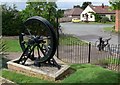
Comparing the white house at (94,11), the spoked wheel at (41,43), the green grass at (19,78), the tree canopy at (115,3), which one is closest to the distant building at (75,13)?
the white house at (94,11)

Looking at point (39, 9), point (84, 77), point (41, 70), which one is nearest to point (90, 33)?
point (39, 9)

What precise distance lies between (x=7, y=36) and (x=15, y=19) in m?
1.72

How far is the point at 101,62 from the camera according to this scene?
12180 millimetres

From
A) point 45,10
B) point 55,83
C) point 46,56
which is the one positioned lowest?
point 55,83

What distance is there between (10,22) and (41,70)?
14.8m

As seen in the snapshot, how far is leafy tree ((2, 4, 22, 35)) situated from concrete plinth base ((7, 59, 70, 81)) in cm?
1331

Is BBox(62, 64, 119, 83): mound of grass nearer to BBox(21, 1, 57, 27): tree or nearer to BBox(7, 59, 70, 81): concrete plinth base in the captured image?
BBox(7, 59, 70, 81): concrete plinth base

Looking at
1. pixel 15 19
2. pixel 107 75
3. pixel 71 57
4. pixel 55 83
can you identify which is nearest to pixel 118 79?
pixel 107 75

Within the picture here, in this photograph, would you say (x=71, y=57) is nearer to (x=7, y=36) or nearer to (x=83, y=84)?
(x=83, y=84)

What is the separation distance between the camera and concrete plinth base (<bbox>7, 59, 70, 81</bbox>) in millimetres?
9281

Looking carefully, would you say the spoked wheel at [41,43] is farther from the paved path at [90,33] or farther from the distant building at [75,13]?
the distant building at [75,13]

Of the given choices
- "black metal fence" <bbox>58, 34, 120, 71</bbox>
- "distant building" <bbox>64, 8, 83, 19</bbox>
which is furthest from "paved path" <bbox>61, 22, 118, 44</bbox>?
"distant building" <bbox>64, 8, 83, 19</bbox>

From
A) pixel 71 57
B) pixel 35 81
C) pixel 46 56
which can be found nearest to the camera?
pixel 35 81

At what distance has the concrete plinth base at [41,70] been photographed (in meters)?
9.28
